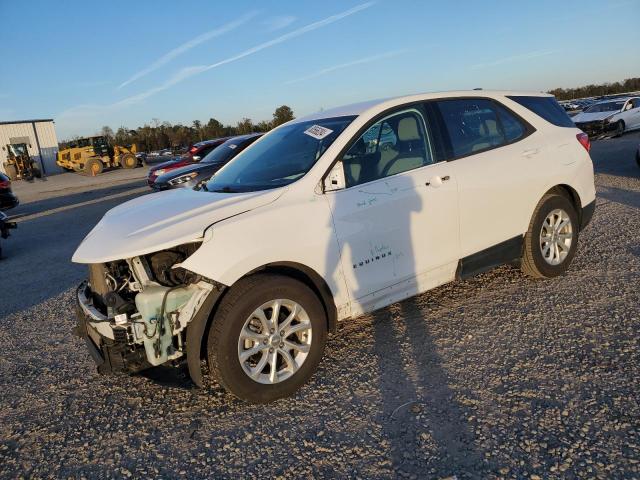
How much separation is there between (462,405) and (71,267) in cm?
655

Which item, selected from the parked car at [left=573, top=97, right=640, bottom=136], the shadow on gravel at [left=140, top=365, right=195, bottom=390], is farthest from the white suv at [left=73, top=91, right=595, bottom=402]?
the parked car at [left=573, top=97, right=640, bottom=136]

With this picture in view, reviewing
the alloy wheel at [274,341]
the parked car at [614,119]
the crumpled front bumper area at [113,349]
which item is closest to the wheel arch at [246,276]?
the alloy wheel at [274,341]

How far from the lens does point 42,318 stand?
5.41 metres

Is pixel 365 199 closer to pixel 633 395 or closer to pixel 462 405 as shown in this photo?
pixel 462 405

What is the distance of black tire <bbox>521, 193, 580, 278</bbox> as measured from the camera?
15.1 ft

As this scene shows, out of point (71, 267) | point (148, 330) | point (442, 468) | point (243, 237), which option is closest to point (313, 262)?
point (243, 237)

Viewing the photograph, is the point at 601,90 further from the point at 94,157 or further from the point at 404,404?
the point at 404,404

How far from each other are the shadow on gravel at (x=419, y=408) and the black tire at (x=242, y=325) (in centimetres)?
67

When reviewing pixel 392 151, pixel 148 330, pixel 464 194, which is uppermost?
pixel 392 151

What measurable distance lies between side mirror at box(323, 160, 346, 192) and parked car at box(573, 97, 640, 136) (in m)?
19.3

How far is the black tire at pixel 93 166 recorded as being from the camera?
3358 cm

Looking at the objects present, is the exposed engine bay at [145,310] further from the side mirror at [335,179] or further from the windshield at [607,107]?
the windshield at [607,107]

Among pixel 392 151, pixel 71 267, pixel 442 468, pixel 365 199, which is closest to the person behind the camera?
pixel 442 468

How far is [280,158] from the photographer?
405 centimetres
